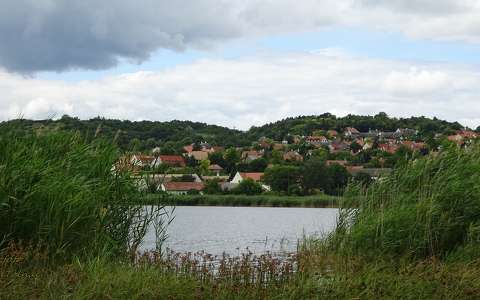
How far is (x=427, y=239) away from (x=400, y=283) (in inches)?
136

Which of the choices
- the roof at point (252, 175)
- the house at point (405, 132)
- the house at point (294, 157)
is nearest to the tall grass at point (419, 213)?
the house at point (294, 157)

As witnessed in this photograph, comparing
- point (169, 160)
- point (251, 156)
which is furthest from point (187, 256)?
point (251, 156)

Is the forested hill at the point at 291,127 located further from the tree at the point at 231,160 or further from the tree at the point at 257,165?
the tree at the point at 257,165

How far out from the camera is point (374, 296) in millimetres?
8344

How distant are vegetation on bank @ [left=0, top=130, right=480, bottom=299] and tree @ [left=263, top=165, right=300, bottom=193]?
146ft

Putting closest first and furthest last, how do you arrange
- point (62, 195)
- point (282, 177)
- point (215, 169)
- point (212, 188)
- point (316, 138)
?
point (62, 195)
point (282, 177)
point (212, 188)
point (215, 169)
point (316, 138)

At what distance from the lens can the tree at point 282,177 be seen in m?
59.2

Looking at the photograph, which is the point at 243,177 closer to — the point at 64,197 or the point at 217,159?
the point at 217,159

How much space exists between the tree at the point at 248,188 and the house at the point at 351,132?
6804 cm

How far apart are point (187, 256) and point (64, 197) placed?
1858 millimetres

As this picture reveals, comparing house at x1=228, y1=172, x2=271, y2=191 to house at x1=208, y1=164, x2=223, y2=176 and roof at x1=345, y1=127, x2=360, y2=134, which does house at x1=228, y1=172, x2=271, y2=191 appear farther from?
roof at x1=345, y1=127, x2=360, y2=134

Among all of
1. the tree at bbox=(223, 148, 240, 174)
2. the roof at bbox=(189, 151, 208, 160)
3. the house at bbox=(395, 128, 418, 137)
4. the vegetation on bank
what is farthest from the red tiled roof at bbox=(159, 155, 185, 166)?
the house at bbox=(395, 128, 418, 137)

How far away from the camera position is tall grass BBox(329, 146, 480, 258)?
11898 millimetres

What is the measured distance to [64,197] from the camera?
9586mm
